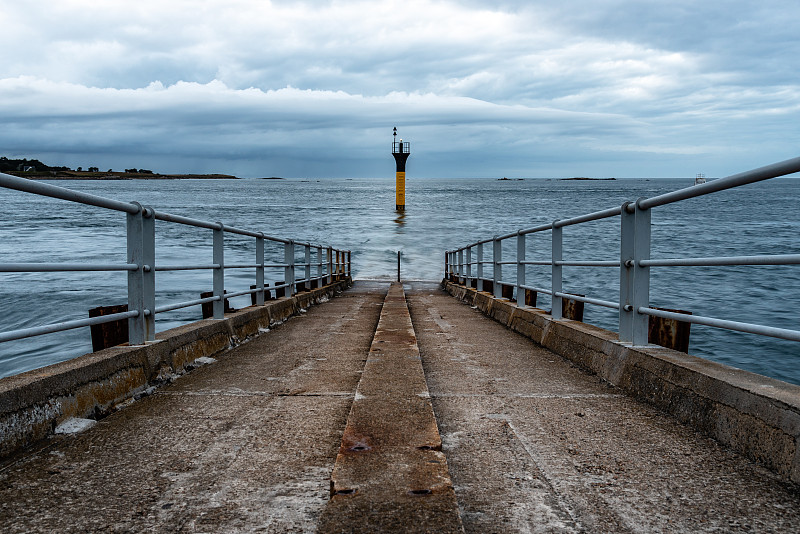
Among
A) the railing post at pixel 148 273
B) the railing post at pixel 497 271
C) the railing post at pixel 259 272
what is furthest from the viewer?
the railing post at pixel 497 271

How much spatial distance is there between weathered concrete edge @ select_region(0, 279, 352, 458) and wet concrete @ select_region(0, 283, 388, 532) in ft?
0.31

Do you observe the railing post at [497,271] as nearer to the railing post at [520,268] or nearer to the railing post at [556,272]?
the railing post at [520,268]

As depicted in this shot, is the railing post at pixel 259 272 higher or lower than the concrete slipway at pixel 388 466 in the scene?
higher

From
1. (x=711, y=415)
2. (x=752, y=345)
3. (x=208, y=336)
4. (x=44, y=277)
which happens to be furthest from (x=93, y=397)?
(x=44, y=277)

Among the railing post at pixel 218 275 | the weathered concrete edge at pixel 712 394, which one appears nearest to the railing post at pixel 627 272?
the weathered concrete edge at pixel 712 394

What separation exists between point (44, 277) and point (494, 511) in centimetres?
2969

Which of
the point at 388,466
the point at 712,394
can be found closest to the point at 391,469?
the point at 388,466

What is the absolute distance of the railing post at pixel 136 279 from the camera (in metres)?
4.11

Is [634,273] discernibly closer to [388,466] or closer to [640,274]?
[640,274]

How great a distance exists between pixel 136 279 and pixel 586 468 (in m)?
3.10

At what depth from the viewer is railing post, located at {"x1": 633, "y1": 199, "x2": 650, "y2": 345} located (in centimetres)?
420

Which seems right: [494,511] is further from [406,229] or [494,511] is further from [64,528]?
[406,229]

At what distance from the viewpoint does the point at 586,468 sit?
2654 mm

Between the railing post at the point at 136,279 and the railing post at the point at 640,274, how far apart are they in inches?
134
